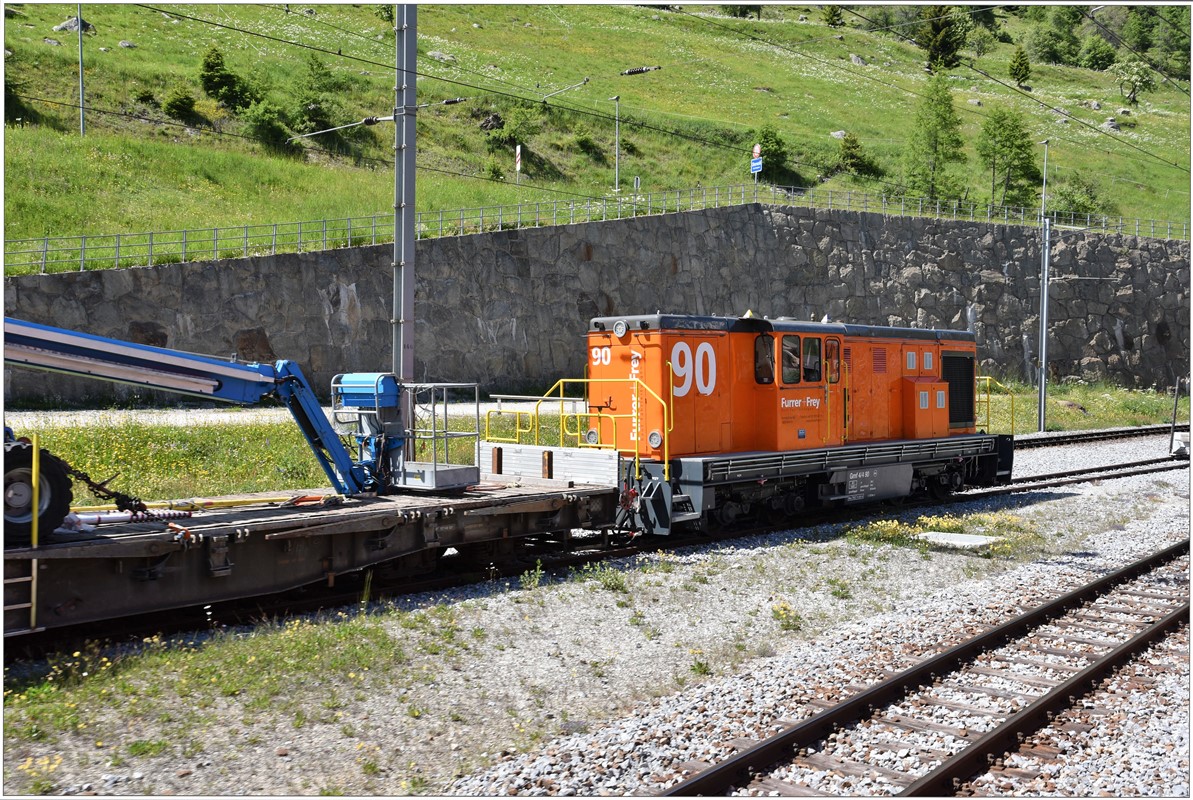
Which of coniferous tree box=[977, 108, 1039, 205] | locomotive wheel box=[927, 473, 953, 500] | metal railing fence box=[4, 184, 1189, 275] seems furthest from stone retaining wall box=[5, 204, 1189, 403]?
locomotive wheel box=[927, 473, 953, 500]

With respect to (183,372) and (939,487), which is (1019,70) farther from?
(183,372)

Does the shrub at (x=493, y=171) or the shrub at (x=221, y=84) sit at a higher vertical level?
the shrub at (x=221, y=84)

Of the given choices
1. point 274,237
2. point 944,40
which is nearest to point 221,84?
point 274,237

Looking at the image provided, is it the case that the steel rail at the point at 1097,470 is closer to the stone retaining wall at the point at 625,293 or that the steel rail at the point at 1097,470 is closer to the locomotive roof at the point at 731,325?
the locomotive roof at the point at 731,325

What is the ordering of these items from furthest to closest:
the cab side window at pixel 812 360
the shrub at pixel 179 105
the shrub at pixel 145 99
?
the shrub at pixel 145 99
the shrub at pixel 179 105
the cab side window at pixel 812 360

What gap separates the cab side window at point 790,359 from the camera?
14540mm

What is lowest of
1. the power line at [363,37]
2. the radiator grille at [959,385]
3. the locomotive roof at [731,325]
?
the radiator grille at [959,385]

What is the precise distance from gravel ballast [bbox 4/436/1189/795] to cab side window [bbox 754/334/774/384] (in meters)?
2.96

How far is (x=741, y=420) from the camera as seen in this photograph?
48.2ft

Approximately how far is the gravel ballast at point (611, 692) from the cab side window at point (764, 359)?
9.73 ft

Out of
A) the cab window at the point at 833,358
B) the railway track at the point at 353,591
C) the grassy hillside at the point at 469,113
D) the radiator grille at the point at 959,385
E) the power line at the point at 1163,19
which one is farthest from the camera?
the power line at the point at 1163,19

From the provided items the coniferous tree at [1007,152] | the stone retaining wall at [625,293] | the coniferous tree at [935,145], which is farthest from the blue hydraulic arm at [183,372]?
the coniferous tree at [1007,152]

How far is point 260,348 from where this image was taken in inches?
1140

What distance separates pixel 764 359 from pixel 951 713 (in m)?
7.98
